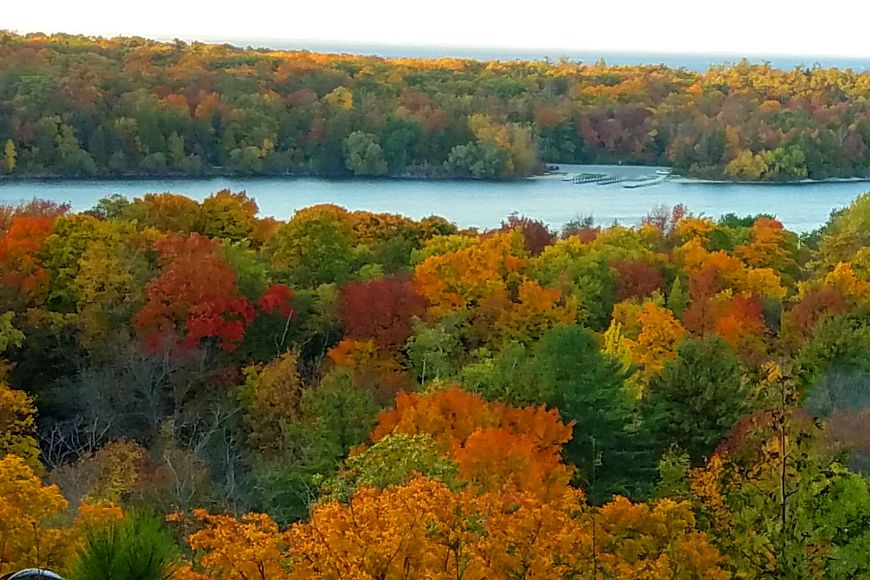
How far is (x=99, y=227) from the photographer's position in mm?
26500

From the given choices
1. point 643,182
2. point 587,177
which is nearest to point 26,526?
point 643,182

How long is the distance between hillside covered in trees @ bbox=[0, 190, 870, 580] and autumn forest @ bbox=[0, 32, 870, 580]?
49mm

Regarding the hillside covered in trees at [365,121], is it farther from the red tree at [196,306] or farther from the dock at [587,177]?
the red tree at [196,306]

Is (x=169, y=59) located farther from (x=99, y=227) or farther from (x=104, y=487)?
(x=104, y=487)

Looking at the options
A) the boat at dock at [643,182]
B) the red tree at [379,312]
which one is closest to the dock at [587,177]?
the boat at dock at [643,182]

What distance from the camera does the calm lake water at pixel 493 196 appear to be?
172 feet

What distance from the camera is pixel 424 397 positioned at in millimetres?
16125

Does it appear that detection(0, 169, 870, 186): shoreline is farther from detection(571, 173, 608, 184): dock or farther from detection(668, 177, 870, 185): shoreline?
detection(571, 173, 608, 184): dock

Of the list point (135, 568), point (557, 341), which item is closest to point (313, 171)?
point (557, 341)

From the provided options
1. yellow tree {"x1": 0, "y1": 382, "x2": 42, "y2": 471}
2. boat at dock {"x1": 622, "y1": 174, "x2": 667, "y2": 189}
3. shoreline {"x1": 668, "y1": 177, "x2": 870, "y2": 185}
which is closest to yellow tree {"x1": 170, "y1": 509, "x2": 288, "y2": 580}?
yellow tree {"x1": 0, "y1": 382, "x2": 42, "y2": 471}

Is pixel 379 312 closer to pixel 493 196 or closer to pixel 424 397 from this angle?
pixel 424 397

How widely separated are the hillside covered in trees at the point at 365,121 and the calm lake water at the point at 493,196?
2005mm

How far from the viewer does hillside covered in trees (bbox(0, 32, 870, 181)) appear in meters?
65.0

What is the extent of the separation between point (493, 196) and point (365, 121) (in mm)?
15518
